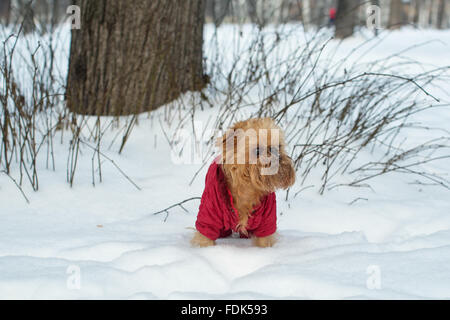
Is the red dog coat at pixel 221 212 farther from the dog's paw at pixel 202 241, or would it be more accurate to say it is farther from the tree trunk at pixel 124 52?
the tree trunk at pixel 124 52

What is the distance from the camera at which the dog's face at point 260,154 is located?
204 centimetres

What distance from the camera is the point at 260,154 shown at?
2061 millimetres

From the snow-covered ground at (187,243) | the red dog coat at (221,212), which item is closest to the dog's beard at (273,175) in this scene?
the red dog coat at (221,212)

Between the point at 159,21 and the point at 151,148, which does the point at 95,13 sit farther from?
the point at 151,148

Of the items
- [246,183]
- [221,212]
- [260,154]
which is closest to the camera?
[260,154]

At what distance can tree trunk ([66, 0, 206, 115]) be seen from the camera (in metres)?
4.04

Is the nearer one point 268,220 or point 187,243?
point 268,220

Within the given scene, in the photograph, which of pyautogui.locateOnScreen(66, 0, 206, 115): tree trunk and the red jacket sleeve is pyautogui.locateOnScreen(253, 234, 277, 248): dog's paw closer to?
the red jacket sleeve

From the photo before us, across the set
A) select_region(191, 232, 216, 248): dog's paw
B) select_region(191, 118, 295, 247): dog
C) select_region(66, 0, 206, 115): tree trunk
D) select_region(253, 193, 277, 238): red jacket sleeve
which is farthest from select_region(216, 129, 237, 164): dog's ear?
select_region(66, 0, 206, 115): tree trunk

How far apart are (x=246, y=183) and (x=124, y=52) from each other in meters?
2.47

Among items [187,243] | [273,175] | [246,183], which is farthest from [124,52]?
[273,175]

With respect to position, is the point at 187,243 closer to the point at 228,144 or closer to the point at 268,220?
the point at 268,220

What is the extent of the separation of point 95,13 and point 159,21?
1.99ft

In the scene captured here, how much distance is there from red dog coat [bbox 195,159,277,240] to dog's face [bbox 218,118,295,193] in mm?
201
